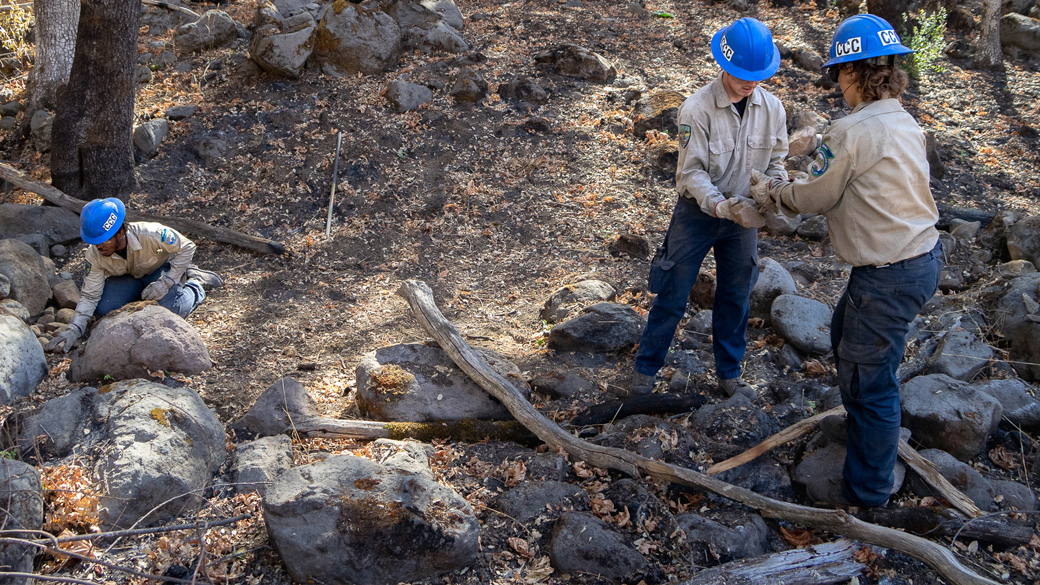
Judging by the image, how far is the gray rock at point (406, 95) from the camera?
834cm

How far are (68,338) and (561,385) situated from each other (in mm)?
3641

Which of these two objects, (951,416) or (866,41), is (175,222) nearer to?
(866,41)

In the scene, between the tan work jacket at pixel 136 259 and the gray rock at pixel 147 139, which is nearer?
the tan work jacket at pixel 136 259

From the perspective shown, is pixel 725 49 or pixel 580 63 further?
pixel 580 63

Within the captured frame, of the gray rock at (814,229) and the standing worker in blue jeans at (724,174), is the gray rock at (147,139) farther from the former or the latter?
the gray rock at (814,229)

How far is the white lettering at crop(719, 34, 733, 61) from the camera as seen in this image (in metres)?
3.59

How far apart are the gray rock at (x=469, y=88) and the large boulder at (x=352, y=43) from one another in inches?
41.4

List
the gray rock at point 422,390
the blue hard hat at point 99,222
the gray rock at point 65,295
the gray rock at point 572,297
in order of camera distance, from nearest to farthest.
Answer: the gray rock at point 422,390 < the blue hard hat at point 99,222 < the gray rock at point 572,297 < the gray rock at point 65,295

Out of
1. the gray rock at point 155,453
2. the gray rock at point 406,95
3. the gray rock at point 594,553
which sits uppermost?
the gray rock at point 406,95

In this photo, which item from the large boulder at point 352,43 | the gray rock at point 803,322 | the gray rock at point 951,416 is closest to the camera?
the gray rock at point 951,416

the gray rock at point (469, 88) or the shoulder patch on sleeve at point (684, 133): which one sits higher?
the shoulder patch on sleeve at point (684, 133)

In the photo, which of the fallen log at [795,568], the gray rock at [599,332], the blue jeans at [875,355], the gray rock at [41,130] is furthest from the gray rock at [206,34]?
the fallen log at [795,568]

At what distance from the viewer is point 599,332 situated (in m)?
4.99

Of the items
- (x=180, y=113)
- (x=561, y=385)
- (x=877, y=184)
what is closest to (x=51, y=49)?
(x=180, y=113)
